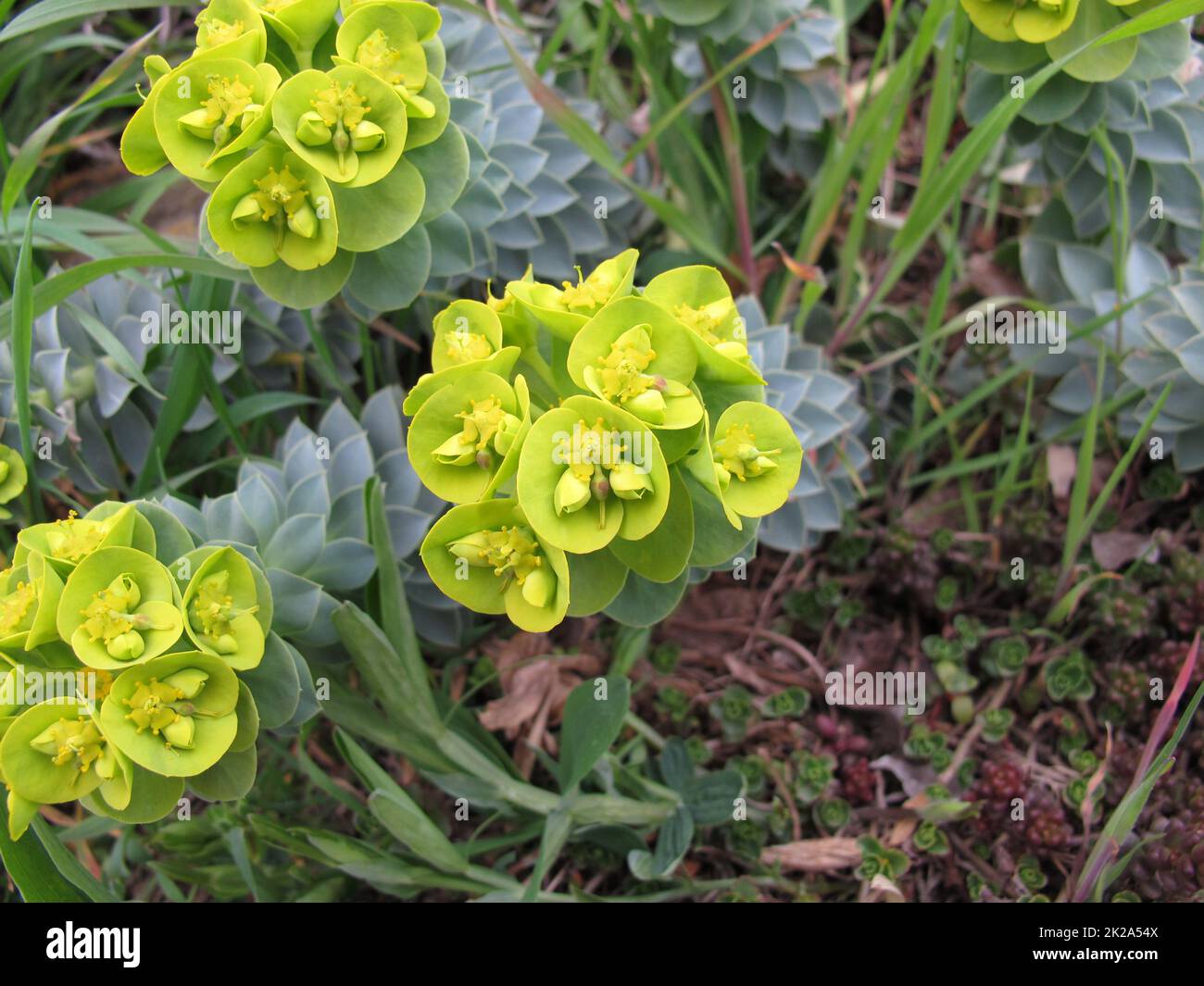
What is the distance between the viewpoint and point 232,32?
1687 millimetres

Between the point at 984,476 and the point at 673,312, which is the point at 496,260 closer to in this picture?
the point at 673,312

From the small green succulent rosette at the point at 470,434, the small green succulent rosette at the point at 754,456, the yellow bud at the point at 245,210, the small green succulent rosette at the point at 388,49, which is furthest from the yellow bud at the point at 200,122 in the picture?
the small green succulent rosette at the point at 754,456

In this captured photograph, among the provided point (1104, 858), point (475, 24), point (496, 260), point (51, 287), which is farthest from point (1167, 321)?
point (51, 287)

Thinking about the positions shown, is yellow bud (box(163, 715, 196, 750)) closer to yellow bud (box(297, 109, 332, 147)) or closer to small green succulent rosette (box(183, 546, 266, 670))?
small green succulent rosette (box(183, 546, 266, 670))

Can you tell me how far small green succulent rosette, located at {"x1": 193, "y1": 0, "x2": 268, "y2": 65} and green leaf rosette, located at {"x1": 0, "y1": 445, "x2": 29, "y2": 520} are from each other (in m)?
0.85

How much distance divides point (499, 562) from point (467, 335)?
0.33 meters

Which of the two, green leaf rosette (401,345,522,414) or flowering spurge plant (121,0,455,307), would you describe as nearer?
green leaf rosette (401,345,522,414)

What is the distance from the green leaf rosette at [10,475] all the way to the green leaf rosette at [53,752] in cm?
67

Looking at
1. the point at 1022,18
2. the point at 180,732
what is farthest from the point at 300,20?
the point at 1022,18

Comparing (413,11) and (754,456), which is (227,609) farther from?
(413,11)

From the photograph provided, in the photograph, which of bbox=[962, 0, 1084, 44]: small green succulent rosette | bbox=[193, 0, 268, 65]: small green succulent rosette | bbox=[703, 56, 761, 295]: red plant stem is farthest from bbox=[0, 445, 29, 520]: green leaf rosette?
bbox=[962, 0, 1084, 44]: small green succulent rosette

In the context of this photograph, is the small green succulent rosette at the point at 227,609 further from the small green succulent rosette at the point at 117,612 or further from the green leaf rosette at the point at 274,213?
the green leaf rosette at the point at 274,213

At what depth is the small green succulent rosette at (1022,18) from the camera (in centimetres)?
192

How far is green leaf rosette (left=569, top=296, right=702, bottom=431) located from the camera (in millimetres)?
1427
